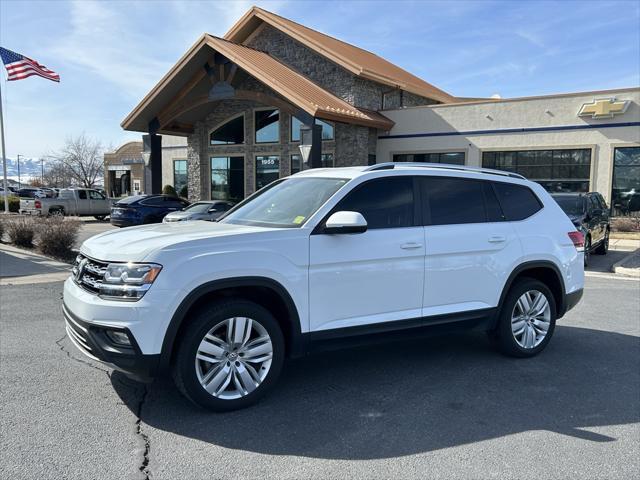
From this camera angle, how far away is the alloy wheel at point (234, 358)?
3.77 m

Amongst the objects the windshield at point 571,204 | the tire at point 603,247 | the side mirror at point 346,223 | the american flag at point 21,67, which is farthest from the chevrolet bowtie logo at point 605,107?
the american flag at point 21,67

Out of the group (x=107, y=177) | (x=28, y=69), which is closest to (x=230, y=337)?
(x=28, y=69)

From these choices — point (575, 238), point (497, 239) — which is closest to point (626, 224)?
point (575, 238)

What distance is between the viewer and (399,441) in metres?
3.49

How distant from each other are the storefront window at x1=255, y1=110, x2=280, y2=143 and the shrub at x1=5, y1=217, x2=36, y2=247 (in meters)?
12.9

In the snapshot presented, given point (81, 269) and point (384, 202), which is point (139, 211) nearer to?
point (81, 269)

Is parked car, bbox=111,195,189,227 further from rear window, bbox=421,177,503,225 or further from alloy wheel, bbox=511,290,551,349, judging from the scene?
alloy wheel, bbox=511,290,551,349

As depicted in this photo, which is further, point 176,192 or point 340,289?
point 176,192

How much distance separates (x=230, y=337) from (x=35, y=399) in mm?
1626

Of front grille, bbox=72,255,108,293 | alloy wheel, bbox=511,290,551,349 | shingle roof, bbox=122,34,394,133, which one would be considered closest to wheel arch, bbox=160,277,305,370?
front grille, bbox=72,255,108,293

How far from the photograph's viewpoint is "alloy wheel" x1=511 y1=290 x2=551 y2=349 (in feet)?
17.1

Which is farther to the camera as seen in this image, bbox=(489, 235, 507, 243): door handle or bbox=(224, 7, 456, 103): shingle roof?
bbox=(224, 7, 456, 103): shingle roof

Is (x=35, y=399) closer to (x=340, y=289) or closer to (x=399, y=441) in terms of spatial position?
(x=340, y=289)

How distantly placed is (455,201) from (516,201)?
0.86 m
